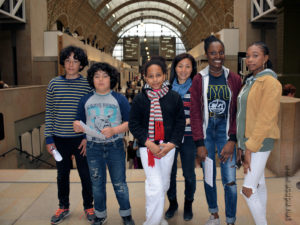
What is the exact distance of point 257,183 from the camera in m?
2.76

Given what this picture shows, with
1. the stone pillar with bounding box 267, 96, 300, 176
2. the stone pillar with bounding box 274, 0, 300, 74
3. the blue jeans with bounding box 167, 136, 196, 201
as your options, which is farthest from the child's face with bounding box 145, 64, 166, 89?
the stone pillar with bounding box 274, 0, 300, 74

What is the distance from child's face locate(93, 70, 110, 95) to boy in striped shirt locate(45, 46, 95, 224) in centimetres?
27

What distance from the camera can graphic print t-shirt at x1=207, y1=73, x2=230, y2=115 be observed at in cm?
298

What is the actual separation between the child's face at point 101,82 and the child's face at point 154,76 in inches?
18.7

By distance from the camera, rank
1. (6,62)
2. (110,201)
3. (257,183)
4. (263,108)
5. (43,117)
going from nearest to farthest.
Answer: (263,108) < (257,183) < (110,201) < (43,117) < (6,62)

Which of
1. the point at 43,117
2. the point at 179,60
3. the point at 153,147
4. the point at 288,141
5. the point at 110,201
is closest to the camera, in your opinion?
the point at 153,147

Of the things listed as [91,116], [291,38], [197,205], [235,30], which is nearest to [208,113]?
[91,116]

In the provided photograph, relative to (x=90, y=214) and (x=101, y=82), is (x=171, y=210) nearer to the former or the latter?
(x=90, y=214)

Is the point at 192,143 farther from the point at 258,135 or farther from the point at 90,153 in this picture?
the point at 90,153

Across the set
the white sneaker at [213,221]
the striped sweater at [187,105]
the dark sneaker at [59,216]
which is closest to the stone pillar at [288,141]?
the white sneaker at [213,221]

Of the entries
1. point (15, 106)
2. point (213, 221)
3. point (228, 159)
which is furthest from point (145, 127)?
point (15, 106)

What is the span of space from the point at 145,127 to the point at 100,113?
0.51m

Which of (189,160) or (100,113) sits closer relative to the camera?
(100,113)

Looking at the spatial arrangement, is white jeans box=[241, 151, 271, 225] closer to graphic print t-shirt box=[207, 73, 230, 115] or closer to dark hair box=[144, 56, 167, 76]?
graphic print t-shirt box=[207, 73, 230, 115]
